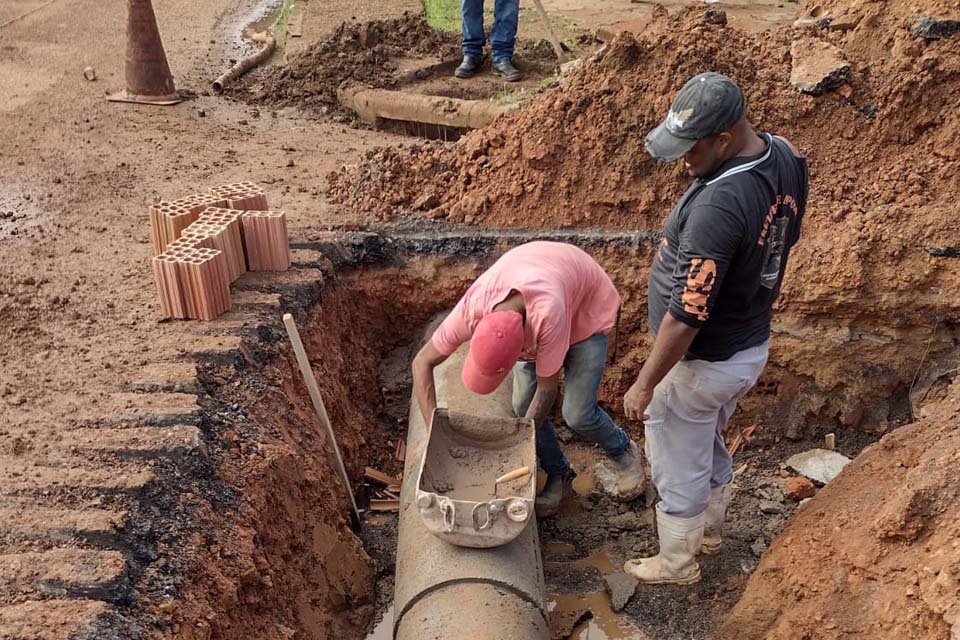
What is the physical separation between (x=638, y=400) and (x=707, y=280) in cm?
72

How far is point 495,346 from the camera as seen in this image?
377 centimetres

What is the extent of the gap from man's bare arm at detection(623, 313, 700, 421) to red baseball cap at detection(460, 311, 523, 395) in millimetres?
595

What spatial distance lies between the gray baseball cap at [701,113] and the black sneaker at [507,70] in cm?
712

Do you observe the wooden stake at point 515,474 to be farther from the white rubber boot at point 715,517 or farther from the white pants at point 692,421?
the white rubber boot at point 715,517

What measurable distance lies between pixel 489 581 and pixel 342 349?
99.4 inches

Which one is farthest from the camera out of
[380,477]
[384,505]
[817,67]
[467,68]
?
[467,68]

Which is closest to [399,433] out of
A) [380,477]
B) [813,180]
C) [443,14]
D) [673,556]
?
[380,477]

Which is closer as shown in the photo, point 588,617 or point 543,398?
point 543,398

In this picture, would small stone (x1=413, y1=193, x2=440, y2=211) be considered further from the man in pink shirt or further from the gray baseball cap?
the gray baseball cap

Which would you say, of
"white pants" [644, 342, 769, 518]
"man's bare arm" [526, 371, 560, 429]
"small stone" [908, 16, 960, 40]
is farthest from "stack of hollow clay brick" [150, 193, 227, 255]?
"small stone" [908, 16, 960, 40]

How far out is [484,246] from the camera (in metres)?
6.06

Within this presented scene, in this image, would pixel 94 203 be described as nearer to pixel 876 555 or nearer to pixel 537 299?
pixel 537 299

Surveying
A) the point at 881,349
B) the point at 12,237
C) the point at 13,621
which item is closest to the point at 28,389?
the point at 13,621

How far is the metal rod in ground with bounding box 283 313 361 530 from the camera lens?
457cm
